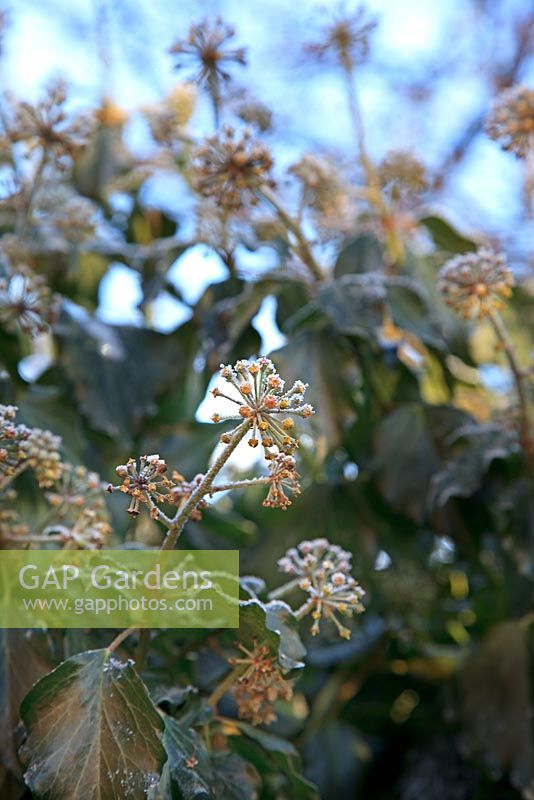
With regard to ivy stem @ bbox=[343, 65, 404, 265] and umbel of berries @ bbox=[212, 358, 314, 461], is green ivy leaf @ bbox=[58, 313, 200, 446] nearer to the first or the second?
ivy stem @ bbox=[343, 65, 404, 265]

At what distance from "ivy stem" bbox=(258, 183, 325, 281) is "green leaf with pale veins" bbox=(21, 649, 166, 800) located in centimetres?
45

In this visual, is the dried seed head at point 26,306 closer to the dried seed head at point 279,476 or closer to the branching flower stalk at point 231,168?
the branching flower stalk at point 231,168

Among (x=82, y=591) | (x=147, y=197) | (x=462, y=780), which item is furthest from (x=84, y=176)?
(x=462, y=780)

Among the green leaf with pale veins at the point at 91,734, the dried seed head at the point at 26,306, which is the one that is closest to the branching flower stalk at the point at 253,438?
the green leaf with pale veins at the point at 91,734

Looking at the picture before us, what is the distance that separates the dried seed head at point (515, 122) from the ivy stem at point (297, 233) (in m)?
0.20

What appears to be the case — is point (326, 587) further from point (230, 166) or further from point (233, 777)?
point (230, 166)

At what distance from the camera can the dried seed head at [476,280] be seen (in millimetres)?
774

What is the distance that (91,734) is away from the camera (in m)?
0.55

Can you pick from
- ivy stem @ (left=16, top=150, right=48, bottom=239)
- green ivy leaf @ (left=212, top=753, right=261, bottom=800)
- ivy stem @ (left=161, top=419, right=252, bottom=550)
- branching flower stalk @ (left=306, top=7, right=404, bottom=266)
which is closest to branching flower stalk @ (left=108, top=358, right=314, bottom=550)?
ivy stem @ (left=161, top=419, right=252, bottom=550)

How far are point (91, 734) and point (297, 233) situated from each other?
1.72 feet

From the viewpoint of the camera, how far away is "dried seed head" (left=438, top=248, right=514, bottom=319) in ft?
2.54

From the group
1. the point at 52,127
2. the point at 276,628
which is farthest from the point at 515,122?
the point at 276,628

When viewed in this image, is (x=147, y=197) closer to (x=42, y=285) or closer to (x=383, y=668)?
(x=42, y=285)

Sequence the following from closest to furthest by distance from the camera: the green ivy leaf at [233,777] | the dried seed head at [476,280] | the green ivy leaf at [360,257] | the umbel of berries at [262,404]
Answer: the umbel of berries at [262,404] < the green ivy leaf at [233,777] < the dried seed head at [476,280] < the green ivy leaf at [360,257]
